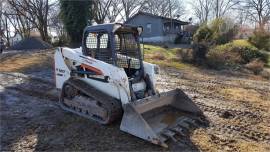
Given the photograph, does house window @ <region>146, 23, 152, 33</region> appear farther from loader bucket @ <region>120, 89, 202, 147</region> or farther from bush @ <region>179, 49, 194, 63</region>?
loader bucket @ <region>120, 89, 202, 147</region>

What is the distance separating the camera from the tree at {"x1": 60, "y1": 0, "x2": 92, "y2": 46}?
22.8 m

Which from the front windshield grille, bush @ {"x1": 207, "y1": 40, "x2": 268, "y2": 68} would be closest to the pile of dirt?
bush @ {"x1": 207, "y1": 40, "x2": 268, "y2": 68}

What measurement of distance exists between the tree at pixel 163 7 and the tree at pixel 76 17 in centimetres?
2722

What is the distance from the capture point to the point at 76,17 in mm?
22781

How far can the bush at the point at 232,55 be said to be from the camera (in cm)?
1602

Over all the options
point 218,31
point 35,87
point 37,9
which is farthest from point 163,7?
point 35,87

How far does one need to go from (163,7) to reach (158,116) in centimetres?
4935

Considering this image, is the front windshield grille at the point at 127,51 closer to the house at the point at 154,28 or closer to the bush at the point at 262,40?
the bush at the point at 262,40

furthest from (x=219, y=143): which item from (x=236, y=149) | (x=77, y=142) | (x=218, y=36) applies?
(x=218, y=36)

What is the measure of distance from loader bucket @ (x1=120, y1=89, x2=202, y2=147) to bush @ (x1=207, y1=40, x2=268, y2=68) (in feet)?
30.4

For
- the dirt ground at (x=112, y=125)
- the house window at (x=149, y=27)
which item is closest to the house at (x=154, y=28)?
the house window at (x=149, y=27)

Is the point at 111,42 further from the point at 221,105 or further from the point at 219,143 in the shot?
the point at 221,105

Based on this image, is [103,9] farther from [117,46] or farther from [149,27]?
[117,46]

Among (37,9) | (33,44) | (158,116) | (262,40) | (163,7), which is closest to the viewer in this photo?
(158,116)
